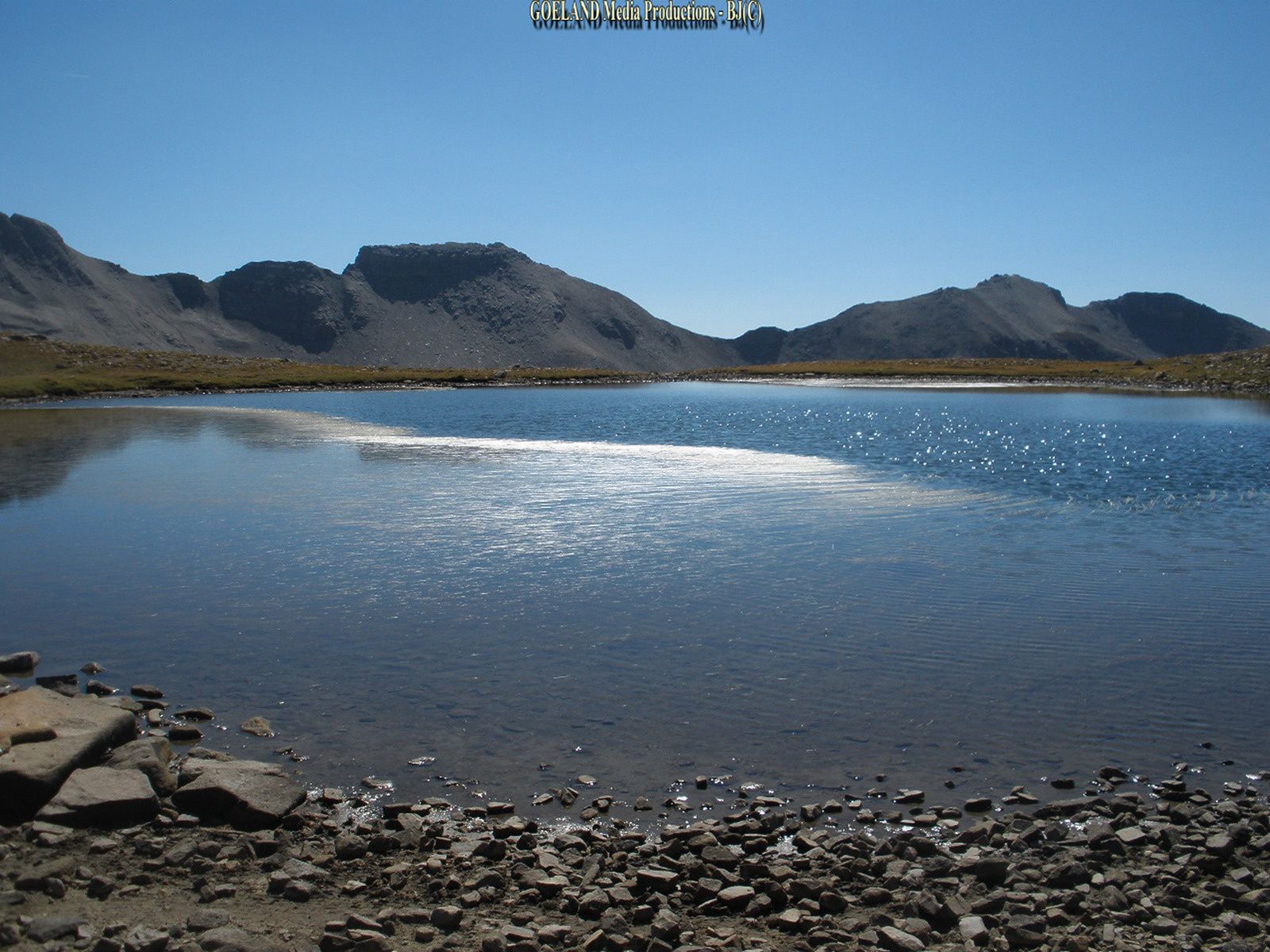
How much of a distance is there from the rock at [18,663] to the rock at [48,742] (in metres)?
2.38

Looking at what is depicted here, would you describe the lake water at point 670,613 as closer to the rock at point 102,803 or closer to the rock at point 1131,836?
the rock at point 1131,836

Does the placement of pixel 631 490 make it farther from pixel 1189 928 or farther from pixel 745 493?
pixel 1189 928

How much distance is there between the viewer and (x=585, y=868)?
8.67 metres

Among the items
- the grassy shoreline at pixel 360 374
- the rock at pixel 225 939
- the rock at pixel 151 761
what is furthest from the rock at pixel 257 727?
the grassy shoreline at pixel 360 374

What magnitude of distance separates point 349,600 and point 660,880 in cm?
1142

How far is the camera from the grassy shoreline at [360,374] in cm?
10331

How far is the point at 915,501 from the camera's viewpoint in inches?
1205

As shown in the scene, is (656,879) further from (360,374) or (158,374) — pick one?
(360,374)

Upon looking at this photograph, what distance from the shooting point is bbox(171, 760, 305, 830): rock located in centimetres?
954

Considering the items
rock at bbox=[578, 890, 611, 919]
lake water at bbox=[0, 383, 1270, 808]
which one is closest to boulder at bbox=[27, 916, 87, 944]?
lake water at bbox=[0, 383, 1270, 808]

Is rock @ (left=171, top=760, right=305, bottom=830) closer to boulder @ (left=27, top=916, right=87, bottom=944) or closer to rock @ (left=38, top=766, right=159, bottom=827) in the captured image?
rock @ (left=38, top=766, right=159, bottom=827)

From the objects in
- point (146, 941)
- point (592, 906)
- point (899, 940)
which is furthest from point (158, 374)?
point (899, 940)

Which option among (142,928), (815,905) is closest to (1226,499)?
(815,905)

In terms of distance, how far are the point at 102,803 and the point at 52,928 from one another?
2.18 m
